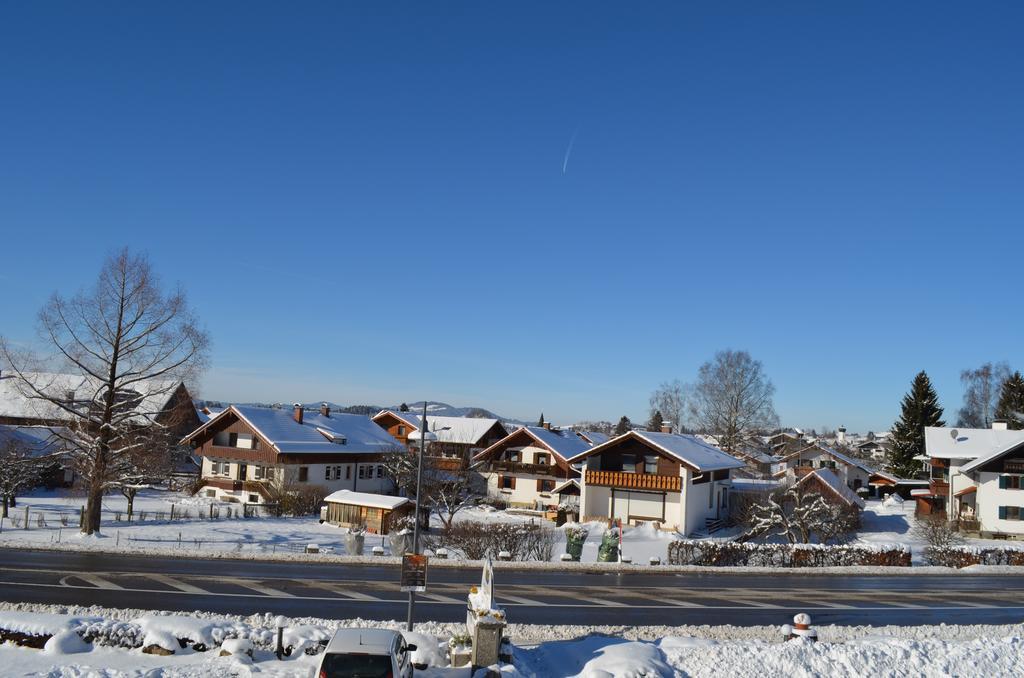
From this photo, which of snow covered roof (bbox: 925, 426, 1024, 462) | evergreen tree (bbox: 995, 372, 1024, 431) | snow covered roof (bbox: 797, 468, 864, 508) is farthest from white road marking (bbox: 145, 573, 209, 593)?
evergreen tree (bbox: 995, 372, 1024, 431)

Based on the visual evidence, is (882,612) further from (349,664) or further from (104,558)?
(104,558)

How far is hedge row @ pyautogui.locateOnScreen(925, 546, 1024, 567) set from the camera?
3459 centimetres

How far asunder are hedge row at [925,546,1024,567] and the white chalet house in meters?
15.2

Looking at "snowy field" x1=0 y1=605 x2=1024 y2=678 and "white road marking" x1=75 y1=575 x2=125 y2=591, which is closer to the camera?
"snowy field" x1=0 y1=605 x2=1024 y2=678

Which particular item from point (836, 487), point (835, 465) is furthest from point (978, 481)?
point (835, 465)

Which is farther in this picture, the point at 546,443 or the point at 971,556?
the point at 546,443

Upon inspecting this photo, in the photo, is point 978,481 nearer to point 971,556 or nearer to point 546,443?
point 971,556

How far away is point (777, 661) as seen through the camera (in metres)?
15.6

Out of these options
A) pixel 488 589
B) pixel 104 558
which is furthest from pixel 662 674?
pixel 104 558

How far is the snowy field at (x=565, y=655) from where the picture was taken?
569 inches

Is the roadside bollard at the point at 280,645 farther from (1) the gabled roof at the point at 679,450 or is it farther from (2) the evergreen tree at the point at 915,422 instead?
(2) the evergreen tree at the point at 915,422

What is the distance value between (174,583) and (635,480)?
3311 cm

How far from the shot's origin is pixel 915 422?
78625 millimetres

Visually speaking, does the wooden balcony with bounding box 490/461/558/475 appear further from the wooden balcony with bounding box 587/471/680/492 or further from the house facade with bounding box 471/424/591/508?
the wooden balcony with bounding box 587/471/680/492
